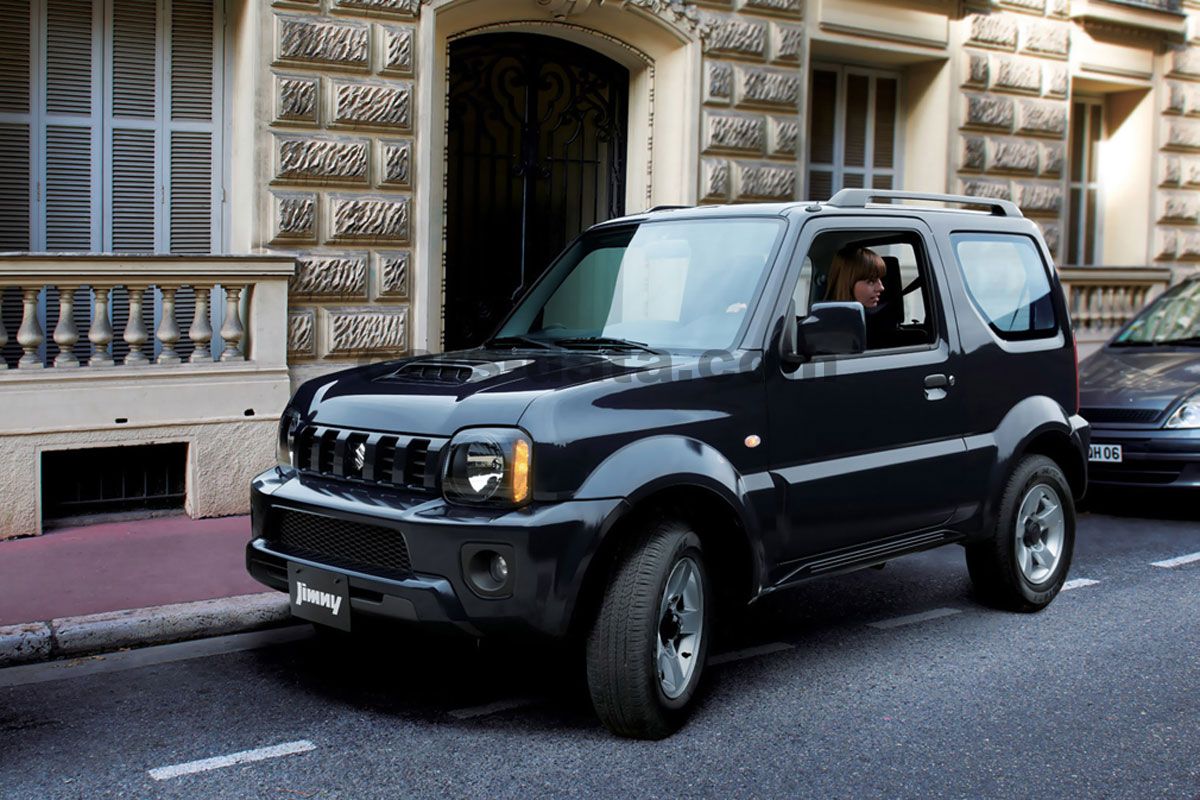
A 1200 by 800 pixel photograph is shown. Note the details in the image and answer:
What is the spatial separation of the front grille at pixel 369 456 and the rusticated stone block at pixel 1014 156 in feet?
35.2

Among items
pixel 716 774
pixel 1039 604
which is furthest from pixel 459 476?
pixel 1039 604

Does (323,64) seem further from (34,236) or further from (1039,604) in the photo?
(1039,604)

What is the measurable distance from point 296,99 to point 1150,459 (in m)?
6.62

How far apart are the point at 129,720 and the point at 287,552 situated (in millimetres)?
876

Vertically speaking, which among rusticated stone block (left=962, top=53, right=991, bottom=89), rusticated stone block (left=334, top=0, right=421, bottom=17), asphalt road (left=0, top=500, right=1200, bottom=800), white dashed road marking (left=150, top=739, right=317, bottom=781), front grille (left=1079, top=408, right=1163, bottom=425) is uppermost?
rusticated stone block (left=962, top=53, right=991, bottom=89)

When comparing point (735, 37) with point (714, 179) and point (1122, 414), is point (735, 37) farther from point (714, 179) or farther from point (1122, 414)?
point (1122, 414)

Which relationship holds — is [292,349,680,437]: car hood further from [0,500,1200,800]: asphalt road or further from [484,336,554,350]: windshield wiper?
[0,500,1200,800]: asphalt road

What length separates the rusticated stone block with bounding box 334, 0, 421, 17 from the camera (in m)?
9.82

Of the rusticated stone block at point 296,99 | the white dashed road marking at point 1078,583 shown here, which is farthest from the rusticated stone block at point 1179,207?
the rusticated stone block at point 296,99

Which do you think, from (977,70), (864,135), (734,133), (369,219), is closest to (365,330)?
(369,219)

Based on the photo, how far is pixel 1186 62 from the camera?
16422 millimetres

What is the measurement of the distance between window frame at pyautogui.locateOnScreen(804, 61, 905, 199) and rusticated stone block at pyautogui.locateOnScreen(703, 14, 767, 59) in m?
1.38

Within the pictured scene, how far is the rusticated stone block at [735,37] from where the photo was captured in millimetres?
11750

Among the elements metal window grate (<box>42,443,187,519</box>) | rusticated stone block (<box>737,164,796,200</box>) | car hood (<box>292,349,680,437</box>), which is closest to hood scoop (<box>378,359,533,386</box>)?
car hood (<box>292,349,680,437</box>)
